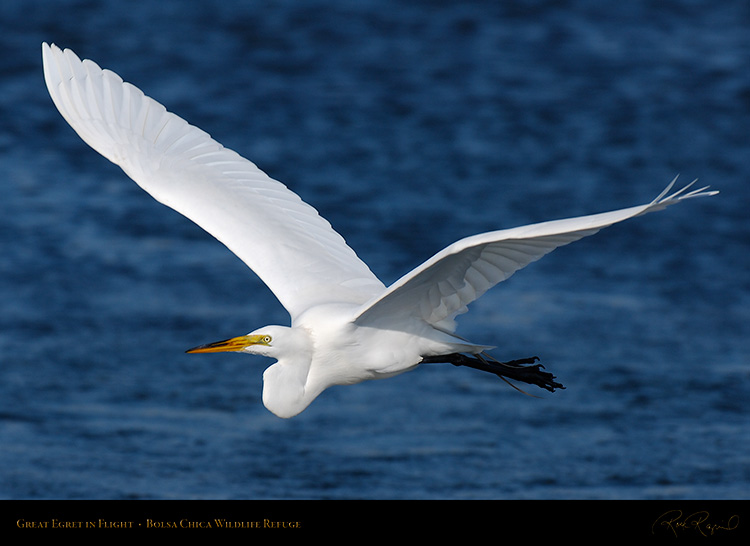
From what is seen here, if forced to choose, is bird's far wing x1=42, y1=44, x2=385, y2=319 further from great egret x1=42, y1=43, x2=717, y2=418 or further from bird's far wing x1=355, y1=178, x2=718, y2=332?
bird's far wing x1=355, y1=178, x2=718, y2=332

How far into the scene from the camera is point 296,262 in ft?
19.6

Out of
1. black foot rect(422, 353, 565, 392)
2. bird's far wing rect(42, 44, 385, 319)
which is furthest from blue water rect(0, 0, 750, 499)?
bird's far wing rect(42, 44, 385, 319)

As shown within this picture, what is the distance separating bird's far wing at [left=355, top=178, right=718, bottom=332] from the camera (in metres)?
4.12

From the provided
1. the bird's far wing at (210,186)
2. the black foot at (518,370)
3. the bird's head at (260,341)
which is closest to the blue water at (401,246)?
the black foot at (518,370)

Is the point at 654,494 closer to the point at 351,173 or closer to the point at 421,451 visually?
the point at 421,451

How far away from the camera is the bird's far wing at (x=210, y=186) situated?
5.95 metres

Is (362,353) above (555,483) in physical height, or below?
above

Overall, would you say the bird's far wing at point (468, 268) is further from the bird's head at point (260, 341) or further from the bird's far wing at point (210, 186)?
the bird's far wing at point (210, 186)

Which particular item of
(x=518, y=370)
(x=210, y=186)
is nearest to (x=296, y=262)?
(x=210, y=186)

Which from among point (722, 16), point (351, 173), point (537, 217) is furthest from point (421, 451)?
point (722, 16)

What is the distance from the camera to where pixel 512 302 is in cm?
949

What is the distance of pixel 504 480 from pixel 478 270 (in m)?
3.01

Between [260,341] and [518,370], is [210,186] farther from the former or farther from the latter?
[518,370]

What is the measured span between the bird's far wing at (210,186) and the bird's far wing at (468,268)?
1.88 feet
